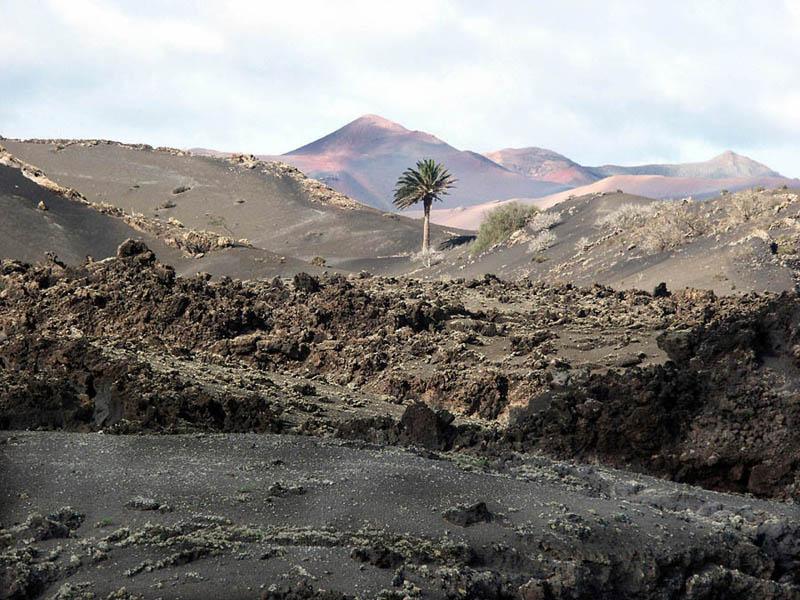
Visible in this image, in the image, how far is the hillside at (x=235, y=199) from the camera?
73.2 meters

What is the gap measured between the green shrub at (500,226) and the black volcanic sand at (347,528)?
156ft

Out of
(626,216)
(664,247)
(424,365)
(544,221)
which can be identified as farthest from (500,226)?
(424,365)

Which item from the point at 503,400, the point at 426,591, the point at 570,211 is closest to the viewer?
Result: the point at 426,591

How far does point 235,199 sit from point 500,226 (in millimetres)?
28043

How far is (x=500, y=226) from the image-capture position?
2436 inches

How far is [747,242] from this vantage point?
4169cm

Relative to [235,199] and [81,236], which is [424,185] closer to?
[81,236]

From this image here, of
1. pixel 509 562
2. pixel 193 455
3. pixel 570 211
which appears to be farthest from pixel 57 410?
pixel 570 211

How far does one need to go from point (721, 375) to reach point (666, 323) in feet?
37.3

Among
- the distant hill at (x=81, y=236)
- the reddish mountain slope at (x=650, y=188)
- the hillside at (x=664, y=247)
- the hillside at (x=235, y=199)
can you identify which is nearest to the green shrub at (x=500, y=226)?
the hillside at (x=664, y=247)

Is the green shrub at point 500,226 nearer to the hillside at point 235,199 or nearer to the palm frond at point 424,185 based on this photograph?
A: the palm frond at point 424,185

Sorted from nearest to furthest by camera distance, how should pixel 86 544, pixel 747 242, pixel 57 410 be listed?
pixel 86 544 < pixel 57 410 < pixel 747 242

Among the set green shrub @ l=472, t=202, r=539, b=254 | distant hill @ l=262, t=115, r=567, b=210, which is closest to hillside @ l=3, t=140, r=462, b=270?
green shrub @ l=472, t=202, r=539, b=254

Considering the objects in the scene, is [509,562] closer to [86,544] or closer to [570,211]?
[86,544]
